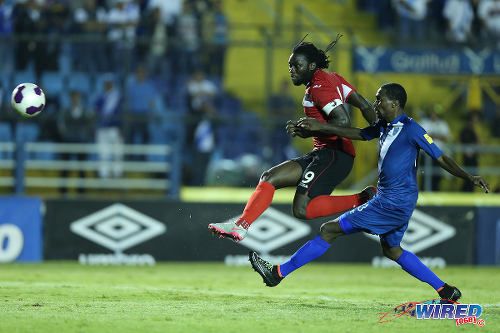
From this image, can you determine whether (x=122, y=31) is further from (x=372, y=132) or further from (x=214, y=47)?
(x=372, y=132)

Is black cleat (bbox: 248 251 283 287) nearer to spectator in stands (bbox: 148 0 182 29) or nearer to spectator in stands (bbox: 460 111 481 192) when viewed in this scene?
spectator in stands (bbox: 460 111 481 192)

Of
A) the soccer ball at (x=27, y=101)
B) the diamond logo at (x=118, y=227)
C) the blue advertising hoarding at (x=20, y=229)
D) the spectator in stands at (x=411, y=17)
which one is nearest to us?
the soccer ball at (x=27, y=101)

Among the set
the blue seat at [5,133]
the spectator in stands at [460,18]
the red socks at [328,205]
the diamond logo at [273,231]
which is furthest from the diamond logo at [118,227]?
the spectator in stands at [460,18]

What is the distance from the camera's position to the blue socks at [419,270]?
7746mm

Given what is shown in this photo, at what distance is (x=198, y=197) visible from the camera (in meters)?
13.4

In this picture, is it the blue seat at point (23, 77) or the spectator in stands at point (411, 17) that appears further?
the spectator in stands at point (411, 17)

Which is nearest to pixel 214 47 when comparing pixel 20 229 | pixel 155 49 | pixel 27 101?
pixel 155 49

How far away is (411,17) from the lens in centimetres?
1788

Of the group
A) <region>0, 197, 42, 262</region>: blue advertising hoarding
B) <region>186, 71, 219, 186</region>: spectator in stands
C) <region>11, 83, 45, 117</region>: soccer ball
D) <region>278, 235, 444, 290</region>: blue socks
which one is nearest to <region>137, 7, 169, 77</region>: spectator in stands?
<region>186, 71, 219, 186</region>: spectator in stands

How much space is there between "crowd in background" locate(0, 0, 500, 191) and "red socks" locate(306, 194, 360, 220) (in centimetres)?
591

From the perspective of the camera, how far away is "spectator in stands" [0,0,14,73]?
15.1 m

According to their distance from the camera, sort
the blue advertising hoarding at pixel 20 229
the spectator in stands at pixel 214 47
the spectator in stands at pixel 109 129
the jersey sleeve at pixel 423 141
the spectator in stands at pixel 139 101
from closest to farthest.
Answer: the jersey sleeve at pixel 423 141
the blue advertising hoarding at pixel 20 229
the spectator in stands at pixel 109 129
the spectator in stands at pixel 139 101
the spectator in stands at pixel 214 47

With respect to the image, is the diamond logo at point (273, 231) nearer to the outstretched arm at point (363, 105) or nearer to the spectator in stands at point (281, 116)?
the spectator in stands at point (281, 116)

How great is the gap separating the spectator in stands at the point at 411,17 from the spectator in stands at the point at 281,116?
359 centimetres
